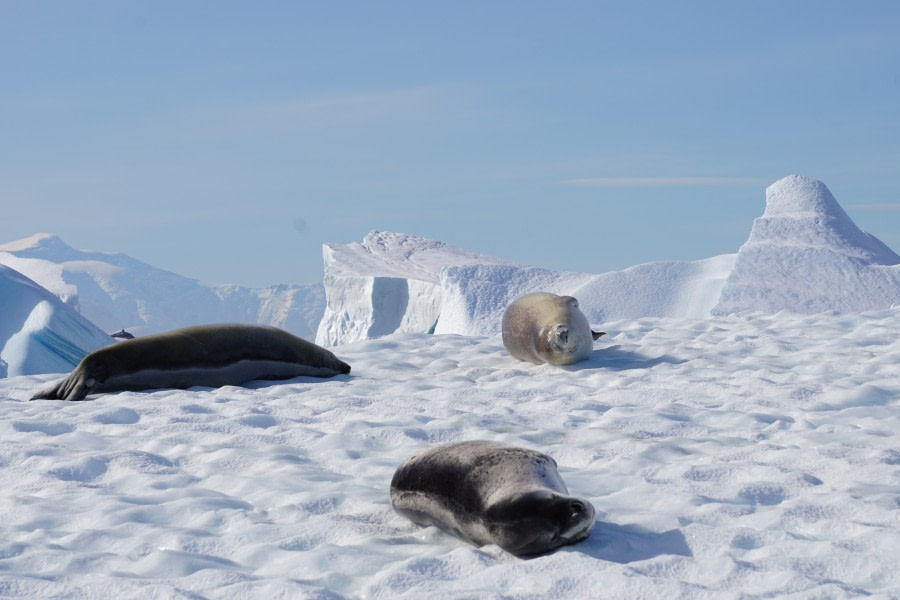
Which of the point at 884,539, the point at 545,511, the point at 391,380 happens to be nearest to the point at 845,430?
the point at 884,539

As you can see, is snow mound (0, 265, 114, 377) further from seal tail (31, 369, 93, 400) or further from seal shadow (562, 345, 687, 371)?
seal shadow (562, 345, 687, 371)

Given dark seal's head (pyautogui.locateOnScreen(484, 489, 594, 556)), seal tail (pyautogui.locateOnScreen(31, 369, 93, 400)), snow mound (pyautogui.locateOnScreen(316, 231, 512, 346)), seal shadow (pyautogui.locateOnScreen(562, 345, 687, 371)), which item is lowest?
snow mound (pyautogui.locateOnScreen(316, 231, 512, 346))

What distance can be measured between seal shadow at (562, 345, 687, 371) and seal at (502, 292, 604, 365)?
0.29 ft

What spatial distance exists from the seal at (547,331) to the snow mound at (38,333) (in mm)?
7700

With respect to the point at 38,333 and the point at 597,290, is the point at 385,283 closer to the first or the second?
the point at 597,290

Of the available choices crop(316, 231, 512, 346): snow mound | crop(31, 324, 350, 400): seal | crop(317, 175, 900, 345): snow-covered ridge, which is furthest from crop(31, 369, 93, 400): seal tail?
crop(316, 231, 512, 346): snow mound

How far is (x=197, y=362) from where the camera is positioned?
20.2 feet

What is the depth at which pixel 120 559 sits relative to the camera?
2.87 metres

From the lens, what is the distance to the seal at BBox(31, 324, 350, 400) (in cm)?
596

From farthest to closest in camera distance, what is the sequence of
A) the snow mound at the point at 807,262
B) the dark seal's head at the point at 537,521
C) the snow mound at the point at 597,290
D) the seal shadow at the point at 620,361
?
the snow mound at the point at 597,290
the snow mound at the point at 807,262
the seal shadow at the point at 620,361
the dark seal's head at the point at 537,521

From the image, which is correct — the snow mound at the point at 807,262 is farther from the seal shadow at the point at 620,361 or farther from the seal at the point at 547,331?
the seal at the point at 547,331

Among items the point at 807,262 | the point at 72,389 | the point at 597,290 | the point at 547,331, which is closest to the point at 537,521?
the point at 547,331

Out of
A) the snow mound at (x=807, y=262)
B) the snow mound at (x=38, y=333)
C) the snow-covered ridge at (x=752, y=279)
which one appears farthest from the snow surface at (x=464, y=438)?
the snow mound at (x=38, y=333)

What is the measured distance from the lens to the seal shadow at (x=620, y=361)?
6.49 m
